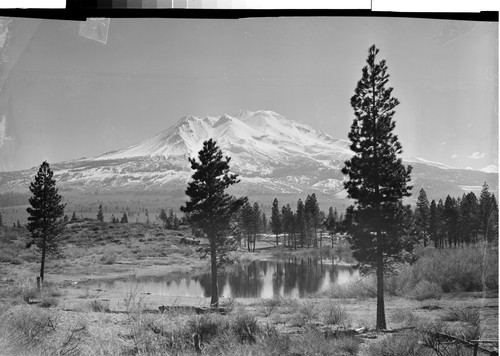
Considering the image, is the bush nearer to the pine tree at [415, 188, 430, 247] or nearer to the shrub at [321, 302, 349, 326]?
the pine tree at [415, 188, 430, 247]

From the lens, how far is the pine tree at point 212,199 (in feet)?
12.0

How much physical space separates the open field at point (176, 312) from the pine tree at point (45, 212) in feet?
0.27

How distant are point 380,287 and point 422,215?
663mm

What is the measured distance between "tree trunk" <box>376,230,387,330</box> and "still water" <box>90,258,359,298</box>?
0.19m

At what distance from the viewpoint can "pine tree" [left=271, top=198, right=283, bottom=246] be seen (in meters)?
3.72

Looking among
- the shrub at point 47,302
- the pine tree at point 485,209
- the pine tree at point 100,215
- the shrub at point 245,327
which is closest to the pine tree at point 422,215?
the pine tree at point 485,209

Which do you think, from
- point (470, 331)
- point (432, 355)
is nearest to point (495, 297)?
point (470, 331)

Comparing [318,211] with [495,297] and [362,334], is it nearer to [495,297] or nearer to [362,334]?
[362,334]

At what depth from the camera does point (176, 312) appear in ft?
12.0

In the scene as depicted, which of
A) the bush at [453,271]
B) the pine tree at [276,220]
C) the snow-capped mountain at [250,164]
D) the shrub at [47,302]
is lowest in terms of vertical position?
the shrub at [47,302]

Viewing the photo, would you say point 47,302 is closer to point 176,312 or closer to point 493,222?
point 176,312

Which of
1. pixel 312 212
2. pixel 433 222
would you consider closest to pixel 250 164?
pixel 312 212

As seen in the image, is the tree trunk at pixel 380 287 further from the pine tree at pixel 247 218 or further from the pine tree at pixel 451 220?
the pine tree at pixel 247 218

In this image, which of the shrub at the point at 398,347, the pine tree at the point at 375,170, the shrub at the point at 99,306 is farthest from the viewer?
the shrub at the point at 99,306
